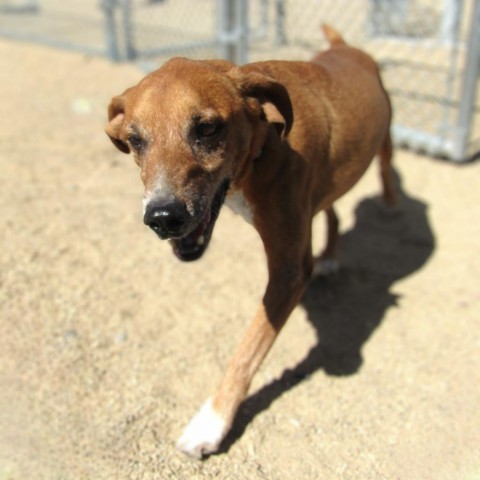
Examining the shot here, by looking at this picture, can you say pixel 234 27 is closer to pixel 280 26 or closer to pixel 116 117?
pixel 280 26

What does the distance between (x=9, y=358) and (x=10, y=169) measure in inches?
86.4

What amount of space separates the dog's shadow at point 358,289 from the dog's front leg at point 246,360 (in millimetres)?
118

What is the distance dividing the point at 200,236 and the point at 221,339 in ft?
3.18

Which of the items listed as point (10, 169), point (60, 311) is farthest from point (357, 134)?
point (10, 169)

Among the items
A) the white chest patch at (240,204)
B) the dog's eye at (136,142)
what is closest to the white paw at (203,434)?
the white chest patch at (240,204)

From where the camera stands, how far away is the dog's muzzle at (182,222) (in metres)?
2.10

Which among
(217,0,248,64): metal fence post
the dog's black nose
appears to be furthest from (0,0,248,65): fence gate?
the dog's black nose

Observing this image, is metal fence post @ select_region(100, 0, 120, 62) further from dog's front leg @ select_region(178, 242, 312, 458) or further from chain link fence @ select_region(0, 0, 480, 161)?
dog's front leg @ select_region(178, 242, 312, 458)

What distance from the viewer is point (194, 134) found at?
2.28 meters

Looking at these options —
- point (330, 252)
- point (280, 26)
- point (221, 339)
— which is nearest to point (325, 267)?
point (330, 252)

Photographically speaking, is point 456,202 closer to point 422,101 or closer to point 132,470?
point 422,101

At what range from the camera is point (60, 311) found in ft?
10.9

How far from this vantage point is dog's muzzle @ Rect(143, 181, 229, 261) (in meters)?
2.10

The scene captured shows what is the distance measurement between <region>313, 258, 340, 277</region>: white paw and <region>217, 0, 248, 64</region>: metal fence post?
111 inches
